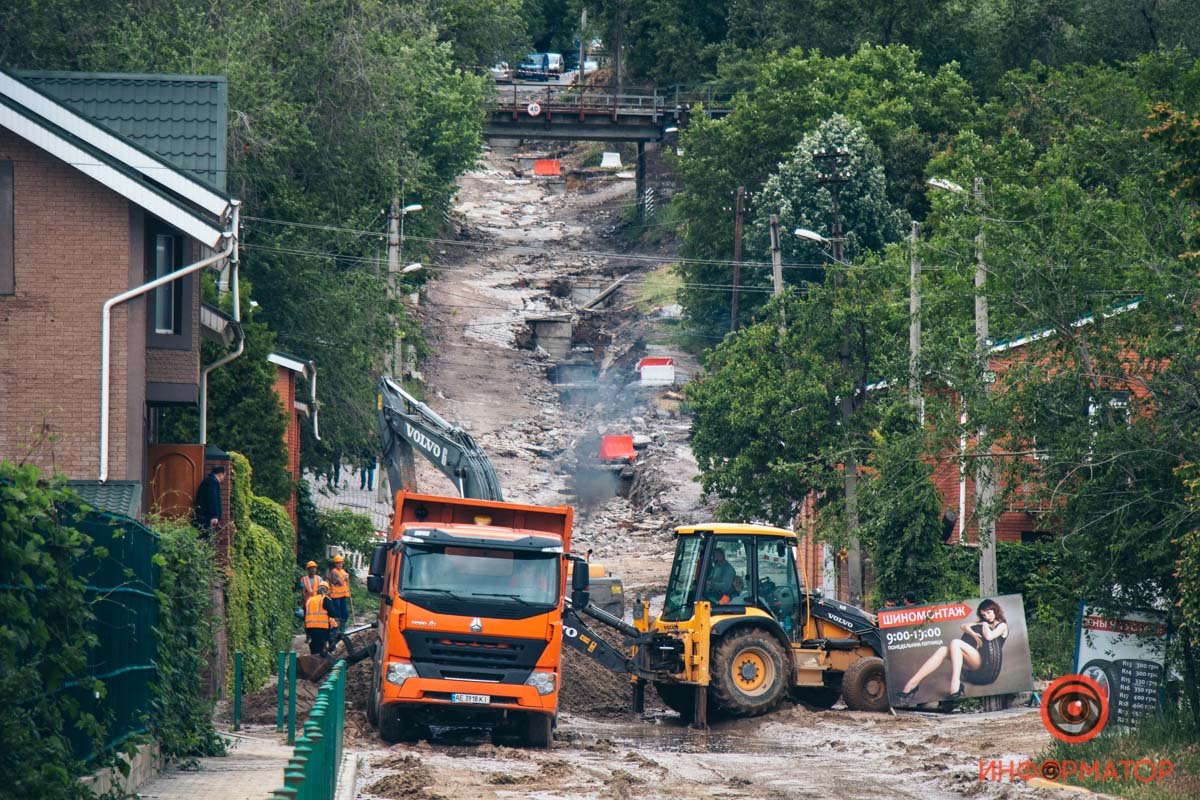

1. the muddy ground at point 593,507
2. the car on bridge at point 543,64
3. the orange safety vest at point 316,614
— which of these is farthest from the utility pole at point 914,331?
the car on bridge at point 543,64

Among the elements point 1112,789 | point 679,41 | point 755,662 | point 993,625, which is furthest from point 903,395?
point 679,41

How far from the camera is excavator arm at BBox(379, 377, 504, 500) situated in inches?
1086

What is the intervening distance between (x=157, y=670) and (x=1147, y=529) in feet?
34.5

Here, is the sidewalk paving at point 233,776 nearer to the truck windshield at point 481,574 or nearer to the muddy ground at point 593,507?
the muddy ground at point 593,507

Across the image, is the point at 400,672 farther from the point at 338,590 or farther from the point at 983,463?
the point at 338,590

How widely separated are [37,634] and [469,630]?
10076 mm

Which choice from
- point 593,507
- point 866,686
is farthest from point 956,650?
point 593,507

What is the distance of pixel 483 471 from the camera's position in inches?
1085

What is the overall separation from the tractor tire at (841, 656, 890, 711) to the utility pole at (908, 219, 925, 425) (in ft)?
14.7

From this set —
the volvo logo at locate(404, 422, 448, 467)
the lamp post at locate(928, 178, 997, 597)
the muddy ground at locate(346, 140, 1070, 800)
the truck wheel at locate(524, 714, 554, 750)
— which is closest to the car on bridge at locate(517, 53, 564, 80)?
the muddy ground at locate(346, 140, 1070, 800)

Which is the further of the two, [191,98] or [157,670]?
[191,98]

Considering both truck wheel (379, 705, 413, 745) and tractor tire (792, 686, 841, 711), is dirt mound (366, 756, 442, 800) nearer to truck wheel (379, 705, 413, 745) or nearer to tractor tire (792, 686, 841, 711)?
truck wheel (379, 705, 413, 745)

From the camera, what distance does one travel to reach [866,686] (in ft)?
82.1

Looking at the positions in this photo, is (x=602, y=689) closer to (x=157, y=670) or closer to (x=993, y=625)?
(x=993, y=625)
